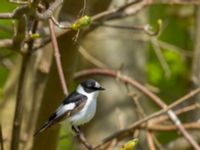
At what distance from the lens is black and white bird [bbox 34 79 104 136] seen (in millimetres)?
2865

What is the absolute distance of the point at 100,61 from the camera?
4.70 metres

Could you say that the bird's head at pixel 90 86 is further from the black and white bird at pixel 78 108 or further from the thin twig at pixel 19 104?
the thin twig at pixel 19 104

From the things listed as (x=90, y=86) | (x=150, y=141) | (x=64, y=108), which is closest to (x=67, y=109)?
(x=64, y=108)

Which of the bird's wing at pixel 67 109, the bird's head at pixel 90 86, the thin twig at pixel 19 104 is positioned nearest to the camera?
the bird's wing at pixel 67 109

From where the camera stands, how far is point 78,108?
9.93ft

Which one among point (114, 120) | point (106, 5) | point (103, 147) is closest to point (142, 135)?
point (114, 120)

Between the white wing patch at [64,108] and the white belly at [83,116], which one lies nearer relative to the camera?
the white wing patch at [64,108]

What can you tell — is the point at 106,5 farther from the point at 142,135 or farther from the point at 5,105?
the point at 142,135

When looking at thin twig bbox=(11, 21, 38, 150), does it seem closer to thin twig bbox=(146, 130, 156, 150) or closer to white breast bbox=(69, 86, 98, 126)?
white breast bbox=(69, 86, 98, 126)

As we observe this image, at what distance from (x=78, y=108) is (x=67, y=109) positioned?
0.10 meters

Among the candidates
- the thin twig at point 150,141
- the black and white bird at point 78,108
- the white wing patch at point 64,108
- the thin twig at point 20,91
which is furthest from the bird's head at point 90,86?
the thin twig at point 150,141

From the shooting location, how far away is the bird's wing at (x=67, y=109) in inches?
112

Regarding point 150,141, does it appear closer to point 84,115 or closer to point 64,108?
point 84,115

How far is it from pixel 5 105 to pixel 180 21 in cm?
235
